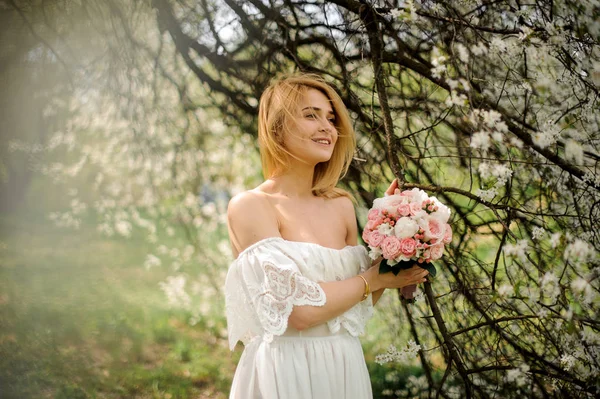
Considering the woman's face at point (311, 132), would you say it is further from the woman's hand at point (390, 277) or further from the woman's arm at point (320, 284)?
the woman's hand at point (390, 277)

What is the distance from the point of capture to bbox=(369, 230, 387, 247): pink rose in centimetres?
169

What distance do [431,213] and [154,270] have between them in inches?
173

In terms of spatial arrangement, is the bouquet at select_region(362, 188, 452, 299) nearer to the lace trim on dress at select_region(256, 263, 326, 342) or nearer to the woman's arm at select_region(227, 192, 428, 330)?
the woman's arm at select_region(227, 192, 428, 330)

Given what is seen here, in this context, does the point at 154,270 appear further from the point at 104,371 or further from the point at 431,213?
the point at 431,213

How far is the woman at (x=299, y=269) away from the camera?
1.63 meters

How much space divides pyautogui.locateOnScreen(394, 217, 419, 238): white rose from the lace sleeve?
28 centimetres

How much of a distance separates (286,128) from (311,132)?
83 mm

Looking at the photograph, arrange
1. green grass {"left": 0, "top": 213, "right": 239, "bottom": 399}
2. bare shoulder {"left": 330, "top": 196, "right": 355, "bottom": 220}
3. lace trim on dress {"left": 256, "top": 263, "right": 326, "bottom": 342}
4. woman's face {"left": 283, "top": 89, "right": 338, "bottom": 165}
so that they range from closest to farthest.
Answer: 1. lace trim on dress {"left": 256, "top": 263, "right": 326, "bottom": 342}
2. woman's face {"left": 283, "top": 89, "right": 338, "bottom": 165}
3. bare shoulder {"left": 330, "top": 196, "right": 355, "bottom": 220}
4. green grass {"left": 0, "top": 213, "right": 239, "bottom": 399}

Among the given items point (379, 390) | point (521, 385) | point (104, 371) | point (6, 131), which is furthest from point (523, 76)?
point (6, 131)

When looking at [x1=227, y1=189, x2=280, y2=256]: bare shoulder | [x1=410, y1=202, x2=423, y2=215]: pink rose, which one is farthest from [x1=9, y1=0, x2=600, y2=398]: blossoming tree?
[x1=227, y1=189, x2=280, y2=256]: bare shoulder

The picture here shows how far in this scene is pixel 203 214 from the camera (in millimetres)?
5008

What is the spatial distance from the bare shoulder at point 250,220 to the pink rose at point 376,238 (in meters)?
0.28

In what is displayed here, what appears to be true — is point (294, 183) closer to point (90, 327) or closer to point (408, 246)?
point (408, 246)

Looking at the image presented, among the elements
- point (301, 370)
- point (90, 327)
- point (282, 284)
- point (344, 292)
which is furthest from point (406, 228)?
point (90, 327)
